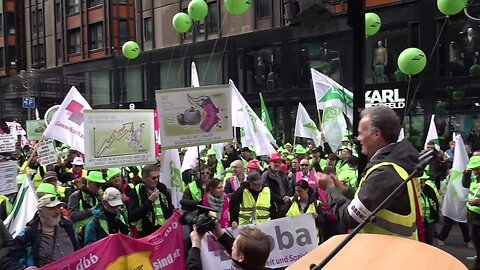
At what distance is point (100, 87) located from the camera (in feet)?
131

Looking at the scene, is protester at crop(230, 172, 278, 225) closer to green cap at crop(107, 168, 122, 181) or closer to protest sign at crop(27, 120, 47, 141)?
green cap at crop(107, 168, 122, 181)

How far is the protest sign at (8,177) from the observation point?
22.3 ft

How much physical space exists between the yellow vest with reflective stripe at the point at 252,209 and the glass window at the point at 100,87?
32.6m

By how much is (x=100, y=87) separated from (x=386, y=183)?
38.5 metres

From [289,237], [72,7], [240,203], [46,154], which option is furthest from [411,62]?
[72,7]

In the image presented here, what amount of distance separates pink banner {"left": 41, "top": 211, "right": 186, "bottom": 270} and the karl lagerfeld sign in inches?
689

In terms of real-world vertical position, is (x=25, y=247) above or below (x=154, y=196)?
below

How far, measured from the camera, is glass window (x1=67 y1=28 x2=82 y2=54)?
43.8 metres

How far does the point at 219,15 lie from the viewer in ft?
104

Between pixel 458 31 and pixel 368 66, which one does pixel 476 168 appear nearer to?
pixel 458 31

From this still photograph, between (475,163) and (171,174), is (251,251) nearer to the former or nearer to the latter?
(171,174)

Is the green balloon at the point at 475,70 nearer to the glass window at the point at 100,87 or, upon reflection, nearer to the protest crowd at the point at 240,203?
the protest crowd at the point at 240,203

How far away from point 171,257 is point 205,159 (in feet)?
25.8

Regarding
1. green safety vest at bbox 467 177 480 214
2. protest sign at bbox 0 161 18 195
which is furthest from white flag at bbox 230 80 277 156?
protest sign at bbox 0 161 18 195
